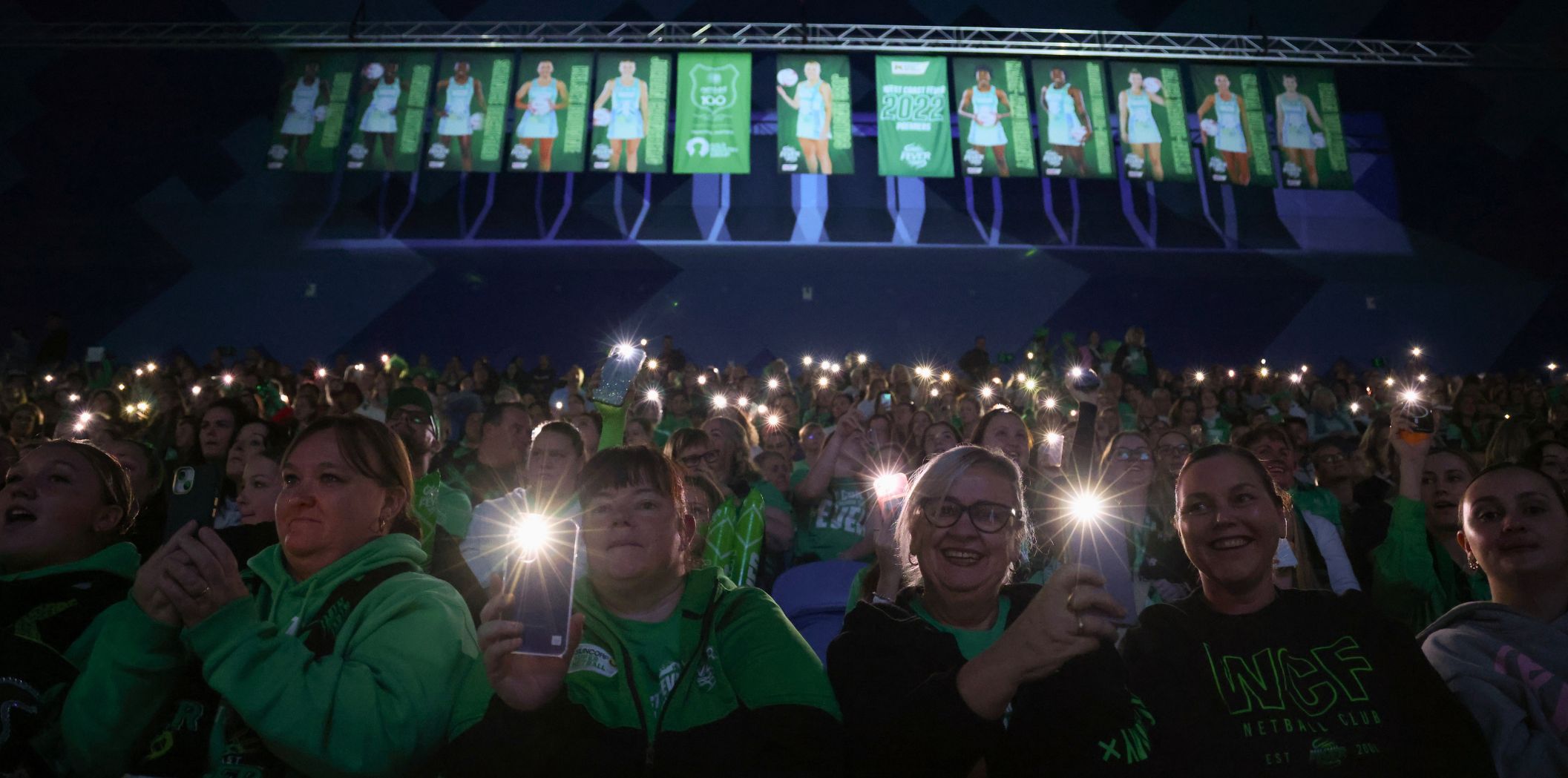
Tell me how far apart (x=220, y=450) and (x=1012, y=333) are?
42.9 ft

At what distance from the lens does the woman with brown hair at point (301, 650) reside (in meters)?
A: 1.61

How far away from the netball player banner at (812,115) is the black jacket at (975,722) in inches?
389

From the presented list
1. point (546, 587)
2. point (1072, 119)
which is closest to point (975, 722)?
point (546, 587)

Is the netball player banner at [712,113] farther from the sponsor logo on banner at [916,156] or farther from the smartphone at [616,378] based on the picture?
the smartphone at [616,378]

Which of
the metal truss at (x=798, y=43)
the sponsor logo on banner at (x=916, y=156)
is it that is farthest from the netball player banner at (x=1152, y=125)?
the sponsor logo on banner at (x=916, y=156)

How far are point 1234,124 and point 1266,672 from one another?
37.8 ft

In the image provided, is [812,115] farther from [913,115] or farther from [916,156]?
[916,156]

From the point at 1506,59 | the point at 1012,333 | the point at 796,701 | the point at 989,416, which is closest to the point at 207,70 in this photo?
the point at 1012,333

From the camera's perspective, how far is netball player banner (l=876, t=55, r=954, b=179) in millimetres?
10953

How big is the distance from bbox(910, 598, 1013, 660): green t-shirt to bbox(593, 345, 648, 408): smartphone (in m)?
2.13

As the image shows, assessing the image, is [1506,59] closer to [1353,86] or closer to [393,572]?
[1353,86]

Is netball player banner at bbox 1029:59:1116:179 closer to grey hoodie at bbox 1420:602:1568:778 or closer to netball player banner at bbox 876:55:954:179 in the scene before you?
netball player banner at bbox 876:55:954:179

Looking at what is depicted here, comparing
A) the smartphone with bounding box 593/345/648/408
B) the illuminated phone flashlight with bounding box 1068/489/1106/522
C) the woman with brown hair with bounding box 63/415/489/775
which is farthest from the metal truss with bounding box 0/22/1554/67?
the illuminated phone flashlight with bounding box 1068/489/1106/522

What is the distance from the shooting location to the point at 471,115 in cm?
1111
